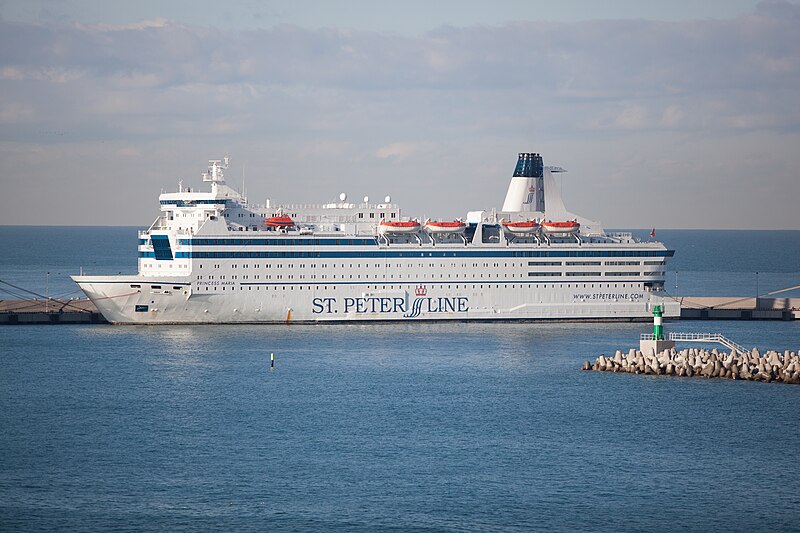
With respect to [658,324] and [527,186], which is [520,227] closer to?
[527,186]

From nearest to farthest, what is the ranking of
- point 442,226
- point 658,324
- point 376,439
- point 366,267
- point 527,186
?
1. point 376,439
2. point 658,324
3. point 366,267
4. point 442,226
5. point 527,186

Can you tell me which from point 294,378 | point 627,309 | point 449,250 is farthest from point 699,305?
point 294,378

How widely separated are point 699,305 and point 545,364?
2191 cm

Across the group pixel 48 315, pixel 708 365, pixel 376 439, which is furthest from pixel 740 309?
pixel 48 315

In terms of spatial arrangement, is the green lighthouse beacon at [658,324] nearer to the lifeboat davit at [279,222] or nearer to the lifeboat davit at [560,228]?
the lifeboat davit at [560,228]

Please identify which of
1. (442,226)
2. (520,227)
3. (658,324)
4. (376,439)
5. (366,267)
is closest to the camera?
(376,439)

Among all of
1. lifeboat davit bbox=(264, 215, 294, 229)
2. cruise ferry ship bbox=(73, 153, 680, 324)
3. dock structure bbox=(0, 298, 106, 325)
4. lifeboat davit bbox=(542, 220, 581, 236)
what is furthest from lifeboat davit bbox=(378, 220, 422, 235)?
dock structure bbox=(0, 298, 106, 325)

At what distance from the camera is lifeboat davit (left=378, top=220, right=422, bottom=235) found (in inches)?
2286

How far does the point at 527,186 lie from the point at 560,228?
4.20 m

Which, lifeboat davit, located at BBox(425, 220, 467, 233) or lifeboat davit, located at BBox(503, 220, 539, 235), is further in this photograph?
lifeboat davit, located at BBox(503, 220, 539, 235)

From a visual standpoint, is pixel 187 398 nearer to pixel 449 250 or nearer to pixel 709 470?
pixel 709 470

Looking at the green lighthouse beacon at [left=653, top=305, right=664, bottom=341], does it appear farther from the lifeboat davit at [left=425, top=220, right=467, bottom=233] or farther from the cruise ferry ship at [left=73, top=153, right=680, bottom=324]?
the lifeboat davit at [left=425, top=220, right=467, bottom=233]

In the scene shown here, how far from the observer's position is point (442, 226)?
59000 millimetres

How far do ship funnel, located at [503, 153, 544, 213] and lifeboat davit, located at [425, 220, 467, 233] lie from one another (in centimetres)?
544
